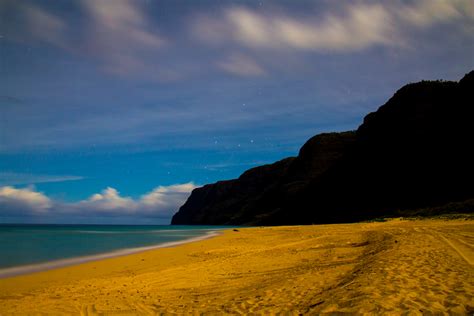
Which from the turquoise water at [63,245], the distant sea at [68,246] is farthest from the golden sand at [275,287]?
the turquoise water at [63,245]

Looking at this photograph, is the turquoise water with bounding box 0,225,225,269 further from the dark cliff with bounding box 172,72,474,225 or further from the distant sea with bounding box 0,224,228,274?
the dark cliff with bounding box 172,72,474,225

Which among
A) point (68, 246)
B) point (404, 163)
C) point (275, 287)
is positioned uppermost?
point (404, 163)

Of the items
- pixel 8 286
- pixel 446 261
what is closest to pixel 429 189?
pixel 446 261

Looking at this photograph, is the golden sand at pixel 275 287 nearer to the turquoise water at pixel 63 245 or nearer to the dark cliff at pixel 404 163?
the turquoise water at pixel 63 245

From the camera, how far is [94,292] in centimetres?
1023

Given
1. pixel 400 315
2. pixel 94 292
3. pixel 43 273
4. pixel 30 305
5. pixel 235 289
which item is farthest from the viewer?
pixel 43 273

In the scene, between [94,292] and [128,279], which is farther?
[128,279]

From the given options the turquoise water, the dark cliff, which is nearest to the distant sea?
the turquoise water

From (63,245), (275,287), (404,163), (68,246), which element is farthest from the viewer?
(404,163)

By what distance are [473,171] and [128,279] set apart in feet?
201

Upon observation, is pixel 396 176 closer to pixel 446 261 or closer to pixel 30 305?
pixel 446 261

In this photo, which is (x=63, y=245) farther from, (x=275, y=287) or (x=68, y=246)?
(x=275, y=287)

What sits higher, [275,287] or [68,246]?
[68,246]

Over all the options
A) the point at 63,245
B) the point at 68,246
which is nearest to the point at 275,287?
the point at 68,246
